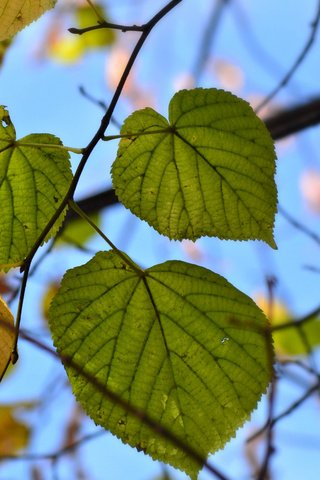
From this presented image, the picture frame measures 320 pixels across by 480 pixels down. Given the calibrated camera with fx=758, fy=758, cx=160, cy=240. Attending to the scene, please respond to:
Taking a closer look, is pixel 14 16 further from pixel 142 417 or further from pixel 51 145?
pixel 142 417

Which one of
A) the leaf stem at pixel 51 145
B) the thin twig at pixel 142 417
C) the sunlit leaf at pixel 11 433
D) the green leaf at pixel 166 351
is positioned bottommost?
the sunlit leaf at pixel 11 433

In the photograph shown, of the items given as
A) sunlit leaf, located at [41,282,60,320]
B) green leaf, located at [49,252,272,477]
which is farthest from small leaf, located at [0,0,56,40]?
sunlit leaf, located at [41,282,60,320]

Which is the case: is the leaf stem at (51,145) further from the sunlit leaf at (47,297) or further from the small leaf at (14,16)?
the sunlit leaf at (47,297)

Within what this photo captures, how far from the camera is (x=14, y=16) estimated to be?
911 mm

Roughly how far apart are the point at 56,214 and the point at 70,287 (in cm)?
9

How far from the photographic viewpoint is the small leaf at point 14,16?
0.91 meters

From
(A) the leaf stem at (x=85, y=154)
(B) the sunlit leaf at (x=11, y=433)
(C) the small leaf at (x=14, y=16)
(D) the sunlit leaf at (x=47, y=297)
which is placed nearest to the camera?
(A) the leaf stem at (x=85, y=154)

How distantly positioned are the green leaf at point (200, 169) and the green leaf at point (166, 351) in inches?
2.5

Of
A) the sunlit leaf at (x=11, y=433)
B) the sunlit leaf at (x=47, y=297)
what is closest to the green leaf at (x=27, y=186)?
the sunlit leaf at (x=11, y=433)

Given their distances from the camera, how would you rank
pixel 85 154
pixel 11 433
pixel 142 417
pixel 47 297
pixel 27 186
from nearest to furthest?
pixel 142 417
pixel 85 154
pixel 27 186
pixel 11 433
pixel 47 297

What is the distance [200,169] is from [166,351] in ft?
0.72

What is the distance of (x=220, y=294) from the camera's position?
86 centimetres

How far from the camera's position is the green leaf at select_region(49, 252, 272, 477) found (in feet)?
2.77

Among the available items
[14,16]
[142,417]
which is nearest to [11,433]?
[14,16]
